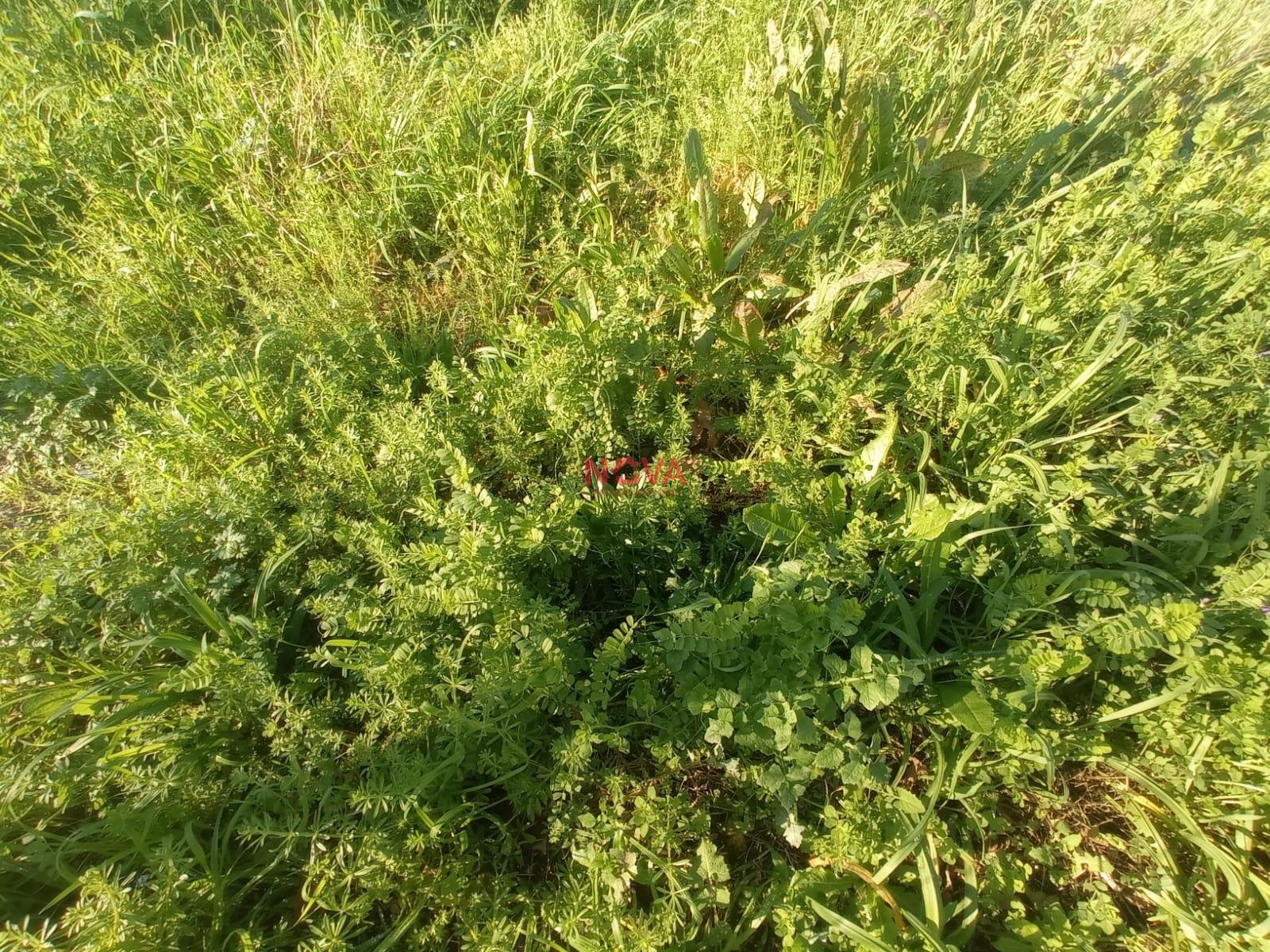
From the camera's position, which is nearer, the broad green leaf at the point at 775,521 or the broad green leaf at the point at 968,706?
the broad green leaf at the point at 968,706

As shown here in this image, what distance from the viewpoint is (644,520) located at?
1.87 metres

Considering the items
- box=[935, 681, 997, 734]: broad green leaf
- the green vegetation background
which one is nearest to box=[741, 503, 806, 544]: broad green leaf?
the green vegetation background

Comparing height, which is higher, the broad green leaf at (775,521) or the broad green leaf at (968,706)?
the broad green leaf at (775,521)

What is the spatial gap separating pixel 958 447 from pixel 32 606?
2787 mm

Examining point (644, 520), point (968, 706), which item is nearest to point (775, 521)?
point (644, 520)

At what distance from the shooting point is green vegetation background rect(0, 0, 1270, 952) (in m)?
1.60

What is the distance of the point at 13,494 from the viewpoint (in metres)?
2.34

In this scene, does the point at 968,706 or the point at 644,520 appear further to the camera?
the point at 644,520

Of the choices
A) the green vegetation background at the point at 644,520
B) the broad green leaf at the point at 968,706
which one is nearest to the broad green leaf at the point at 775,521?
the green vegetation background at the point at 644,520

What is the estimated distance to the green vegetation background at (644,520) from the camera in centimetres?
160

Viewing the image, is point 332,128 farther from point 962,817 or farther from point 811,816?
point 962,817

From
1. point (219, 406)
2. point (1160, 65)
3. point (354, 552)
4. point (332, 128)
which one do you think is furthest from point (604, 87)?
point (1160, 65)

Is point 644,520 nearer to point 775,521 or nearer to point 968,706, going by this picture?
point 775,521

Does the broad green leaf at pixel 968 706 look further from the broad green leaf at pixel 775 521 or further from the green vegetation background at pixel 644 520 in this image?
the broad green leaf at pixel 775 521
